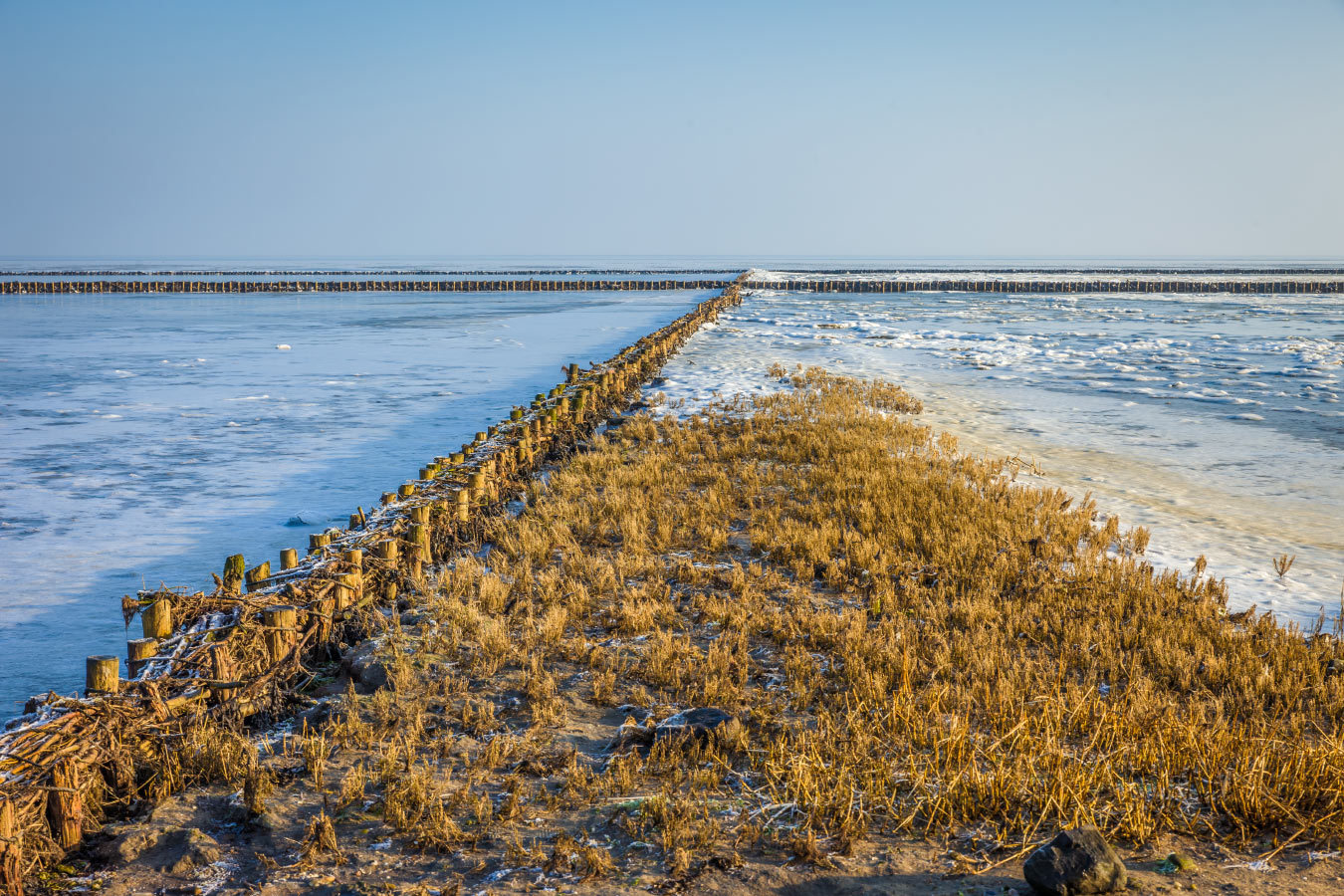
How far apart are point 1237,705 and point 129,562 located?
8110mm

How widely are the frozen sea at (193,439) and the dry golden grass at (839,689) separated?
2.54 meters

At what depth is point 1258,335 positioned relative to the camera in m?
29.9

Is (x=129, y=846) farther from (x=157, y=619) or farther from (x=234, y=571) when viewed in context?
(x=234, y=571)

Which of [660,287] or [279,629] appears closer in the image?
[279,629]

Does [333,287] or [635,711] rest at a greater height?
[333,287]

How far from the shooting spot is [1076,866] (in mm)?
3148

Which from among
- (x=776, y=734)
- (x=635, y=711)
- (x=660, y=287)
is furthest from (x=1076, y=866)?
(x=660, y=287)

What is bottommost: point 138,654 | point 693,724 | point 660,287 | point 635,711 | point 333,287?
point 635,711

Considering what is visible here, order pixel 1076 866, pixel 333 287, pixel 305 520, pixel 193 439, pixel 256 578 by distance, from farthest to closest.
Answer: pixel 333 287, pixel 193 439, pixel 305 520, pixel 256 578, pixel 1076 866

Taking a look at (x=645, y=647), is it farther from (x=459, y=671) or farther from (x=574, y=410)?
(x=574, y=410)

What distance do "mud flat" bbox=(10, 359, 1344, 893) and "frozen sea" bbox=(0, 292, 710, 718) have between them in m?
2.26

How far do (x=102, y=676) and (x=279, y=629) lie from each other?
107cm

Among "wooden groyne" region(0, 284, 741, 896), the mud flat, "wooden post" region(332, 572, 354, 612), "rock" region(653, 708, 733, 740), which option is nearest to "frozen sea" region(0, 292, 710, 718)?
"wooden groyne" region(0, 284, 741, 896)

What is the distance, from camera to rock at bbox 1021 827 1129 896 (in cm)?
313
